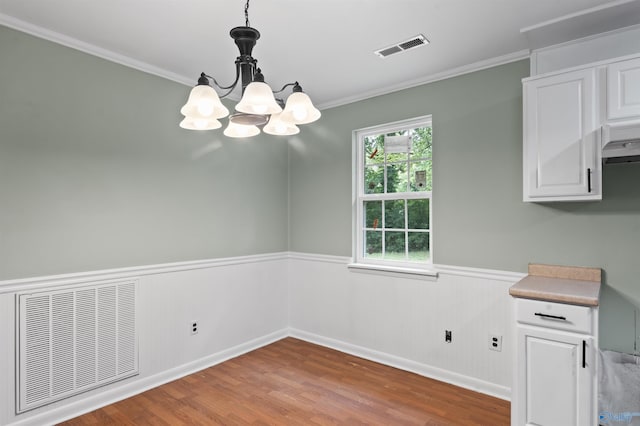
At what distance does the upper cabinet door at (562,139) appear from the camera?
2221 millimetres

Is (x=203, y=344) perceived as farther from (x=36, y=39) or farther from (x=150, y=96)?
(x=36, y=39)

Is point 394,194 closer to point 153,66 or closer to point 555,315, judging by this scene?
point 555,315

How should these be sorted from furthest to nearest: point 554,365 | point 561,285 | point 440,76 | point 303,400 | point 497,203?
1. point 440,76
2. point 497,203
3. point 303,400
4. point 561,285
5. point 554,365

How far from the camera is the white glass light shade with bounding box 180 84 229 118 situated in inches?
62.0

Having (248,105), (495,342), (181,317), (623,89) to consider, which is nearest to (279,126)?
(248,105)

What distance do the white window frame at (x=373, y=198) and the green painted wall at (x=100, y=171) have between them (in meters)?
1.16

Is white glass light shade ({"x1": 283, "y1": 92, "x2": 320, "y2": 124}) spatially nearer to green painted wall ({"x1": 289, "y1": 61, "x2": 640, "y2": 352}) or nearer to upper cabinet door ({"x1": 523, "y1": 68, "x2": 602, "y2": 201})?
upper cabinet door ({"x1": 523, "y1": 68, "x2": 602, "y2": 201})

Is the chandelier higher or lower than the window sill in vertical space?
higher

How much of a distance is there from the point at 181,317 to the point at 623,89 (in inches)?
140

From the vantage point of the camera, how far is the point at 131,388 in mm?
2822

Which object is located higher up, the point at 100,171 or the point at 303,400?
the point at 100,171

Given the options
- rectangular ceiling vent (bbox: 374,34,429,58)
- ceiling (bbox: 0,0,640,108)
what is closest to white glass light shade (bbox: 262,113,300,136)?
ceiling (bbox: 0,0,640,108)

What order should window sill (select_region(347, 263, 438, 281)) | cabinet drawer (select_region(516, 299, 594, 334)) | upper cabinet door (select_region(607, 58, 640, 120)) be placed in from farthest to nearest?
A: window sill (select_region(347, 263, 438, 281)) → upper cabinet door (select_region(607, 58, 640, 120)) → cabinet drawer (select_region(516, 299, 594, 334))

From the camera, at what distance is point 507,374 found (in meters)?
2.78
